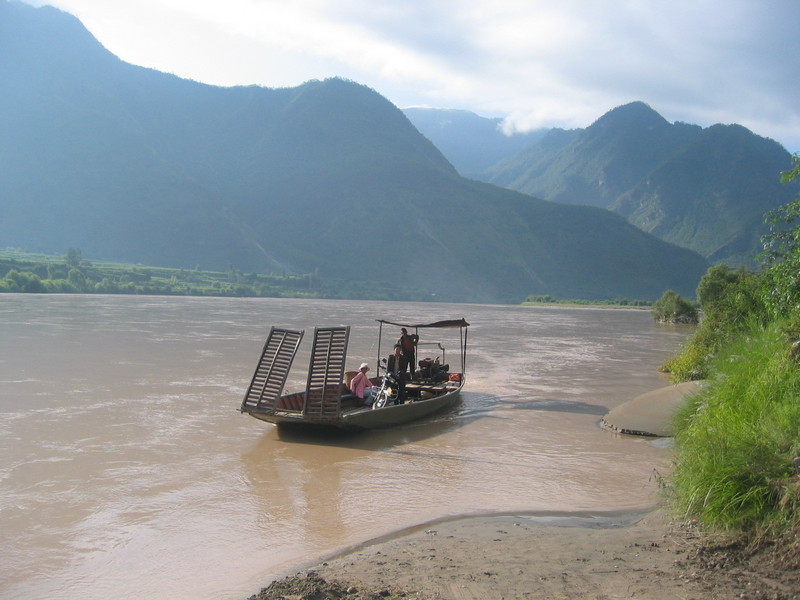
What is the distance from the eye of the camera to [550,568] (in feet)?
19.9

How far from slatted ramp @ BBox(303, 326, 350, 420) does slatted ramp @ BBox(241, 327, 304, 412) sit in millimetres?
448

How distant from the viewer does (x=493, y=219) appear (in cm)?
15212

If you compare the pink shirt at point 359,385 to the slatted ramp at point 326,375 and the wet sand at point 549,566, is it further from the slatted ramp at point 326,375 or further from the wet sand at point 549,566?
the wet sand at point 549,566

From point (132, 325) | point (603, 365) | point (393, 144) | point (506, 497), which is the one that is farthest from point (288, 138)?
point (506, 497)

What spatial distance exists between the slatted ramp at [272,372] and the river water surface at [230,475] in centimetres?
77

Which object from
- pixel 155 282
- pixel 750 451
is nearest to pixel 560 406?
pixel 750 451

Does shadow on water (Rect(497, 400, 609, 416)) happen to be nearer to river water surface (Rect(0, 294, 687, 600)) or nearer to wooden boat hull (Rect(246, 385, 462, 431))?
river water surface (Rect(0, 294, 687, 600))

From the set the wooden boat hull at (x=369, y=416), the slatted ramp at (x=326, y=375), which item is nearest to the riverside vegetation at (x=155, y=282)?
the wooden boat hull at (x=369, y=416)

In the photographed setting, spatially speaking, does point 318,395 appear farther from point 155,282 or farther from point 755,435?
point 155,282

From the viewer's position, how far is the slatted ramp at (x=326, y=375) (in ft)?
40.4

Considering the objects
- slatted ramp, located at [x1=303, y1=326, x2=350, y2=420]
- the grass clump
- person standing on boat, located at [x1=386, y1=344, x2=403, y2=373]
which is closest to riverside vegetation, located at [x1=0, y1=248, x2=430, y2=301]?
person standing on boat, located at [x1=386, y1=344, x2=403, y2=373]

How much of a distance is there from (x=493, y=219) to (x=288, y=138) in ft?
217

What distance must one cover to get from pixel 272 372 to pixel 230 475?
2725 mm

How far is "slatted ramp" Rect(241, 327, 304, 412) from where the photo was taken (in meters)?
12.5
